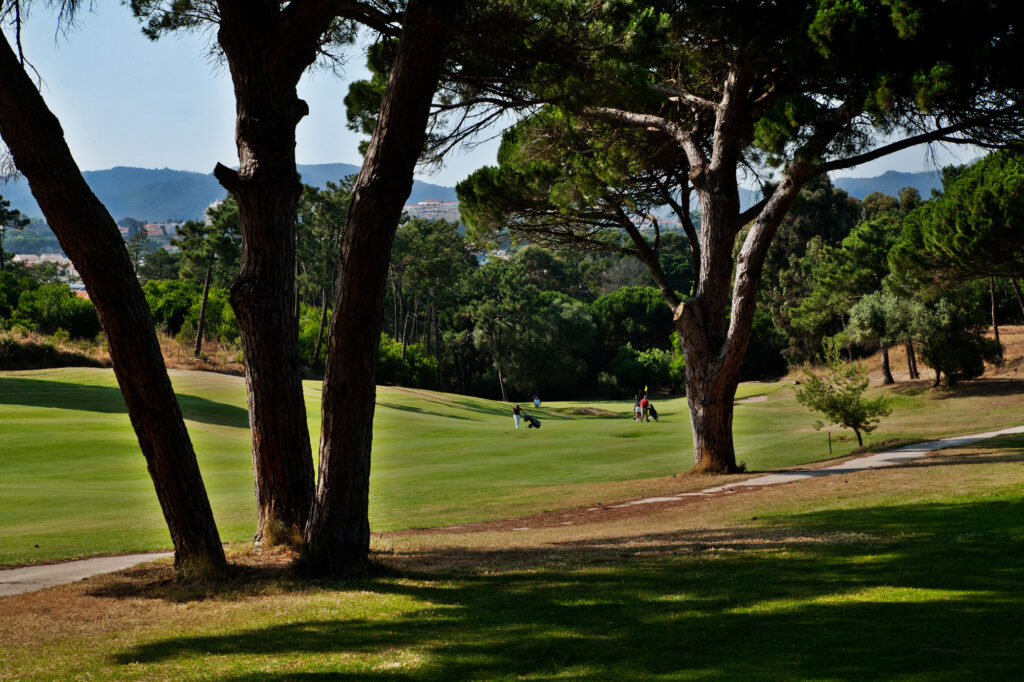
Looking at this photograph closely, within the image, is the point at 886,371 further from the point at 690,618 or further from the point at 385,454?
the point at 690,618

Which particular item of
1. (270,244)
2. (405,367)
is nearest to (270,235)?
(270,244)

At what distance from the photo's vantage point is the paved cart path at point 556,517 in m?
8.56

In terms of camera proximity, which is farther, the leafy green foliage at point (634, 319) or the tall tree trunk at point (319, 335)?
the leafy green foliage at point (634, 319)

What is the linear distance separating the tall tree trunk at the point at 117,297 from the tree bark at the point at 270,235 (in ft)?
4.04

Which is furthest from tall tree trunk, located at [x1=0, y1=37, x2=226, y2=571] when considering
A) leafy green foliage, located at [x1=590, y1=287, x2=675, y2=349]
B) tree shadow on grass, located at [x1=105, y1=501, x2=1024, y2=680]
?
leafy green foliage, located at [x1=590, y1=287, x2=675, y2=349]

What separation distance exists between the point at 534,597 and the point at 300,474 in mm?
3903

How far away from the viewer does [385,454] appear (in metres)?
27.9

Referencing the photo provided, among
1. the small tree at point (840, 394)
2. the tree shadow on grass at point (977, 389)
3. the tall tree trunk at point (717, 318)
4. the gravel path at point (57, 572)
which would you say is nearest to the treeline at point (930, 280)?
the tree shadow on grass at point (977, 389)

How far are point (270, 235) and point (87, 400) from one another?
2716 cm

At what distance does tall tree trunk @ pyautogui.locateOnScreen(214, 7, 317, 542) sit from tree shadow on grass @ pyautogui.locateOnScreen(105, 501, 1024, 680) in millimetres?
2222

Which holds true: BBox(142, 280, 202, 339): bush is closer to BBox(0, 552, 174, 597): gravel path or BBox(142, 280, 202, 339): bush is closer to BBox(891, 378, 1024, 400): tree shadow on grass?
BBox(891, 378, 1024, 400): tree shadow on grass

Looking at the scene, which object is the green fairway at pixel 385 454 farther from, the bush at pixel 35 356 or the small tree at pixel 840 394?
the bush at pixel 35 356

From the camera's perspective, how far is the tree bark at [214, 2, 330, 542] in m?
8.71

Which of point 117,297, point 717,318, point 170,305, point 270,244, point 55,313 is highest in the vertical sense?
point 170,305
